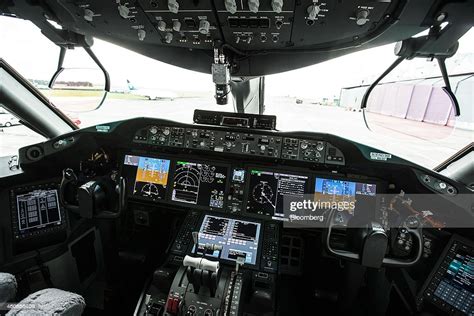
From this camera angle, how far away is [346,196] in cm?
193

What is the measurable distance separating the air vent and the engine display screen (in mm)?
2083

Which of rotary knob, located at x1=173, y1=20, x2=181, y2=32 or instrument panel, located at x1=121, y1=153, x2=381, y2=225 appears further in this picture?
instrument panel, located at x1=121, y1=153, x2=381, y2=225

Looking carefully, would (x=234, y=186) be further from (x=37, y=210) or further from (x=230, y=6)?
(x=37, y=210)

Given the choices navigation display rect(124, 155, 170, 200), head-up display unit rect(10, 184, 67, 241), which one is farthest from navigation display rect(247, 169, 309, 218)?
head-up display unit rect(10, 184, 67, 241)

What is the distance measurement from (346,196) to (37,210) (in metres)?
2.30

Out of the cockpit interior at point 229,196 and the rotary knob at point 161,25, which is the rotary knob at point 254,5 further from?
the rotary knob at point 161,25

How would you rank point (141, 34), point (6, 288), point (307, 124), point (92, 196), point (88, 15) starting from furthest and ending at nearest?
point (307, 124), point (92, 196), point (141, 34), point (88, 15), point (6, 288)

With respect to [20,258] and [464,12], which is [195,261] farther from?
[464,12]

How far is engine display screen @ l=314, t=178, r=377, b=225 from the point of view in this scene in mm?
1921

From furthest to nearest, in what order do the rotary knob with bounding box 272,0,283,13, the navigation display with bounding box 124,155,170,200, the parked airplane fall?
1. the parked airplane
2. the navigation display with bounding box 124,155,170,200
3. the rotary knob with bounding box 272,0,283,13

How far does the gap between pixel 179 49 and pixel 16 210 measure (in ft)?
5.43

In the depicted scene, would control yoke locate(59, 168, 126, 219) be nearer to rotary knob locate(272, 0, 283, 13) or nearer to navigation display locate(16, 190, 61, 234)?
navigation display locate(16, 190, 61, 234)

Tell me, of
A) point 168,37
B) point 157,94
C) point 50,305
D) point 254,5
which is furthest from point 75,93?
point 50,305

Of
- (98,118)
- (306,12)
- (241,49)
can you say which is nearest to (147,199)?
(98,118)
